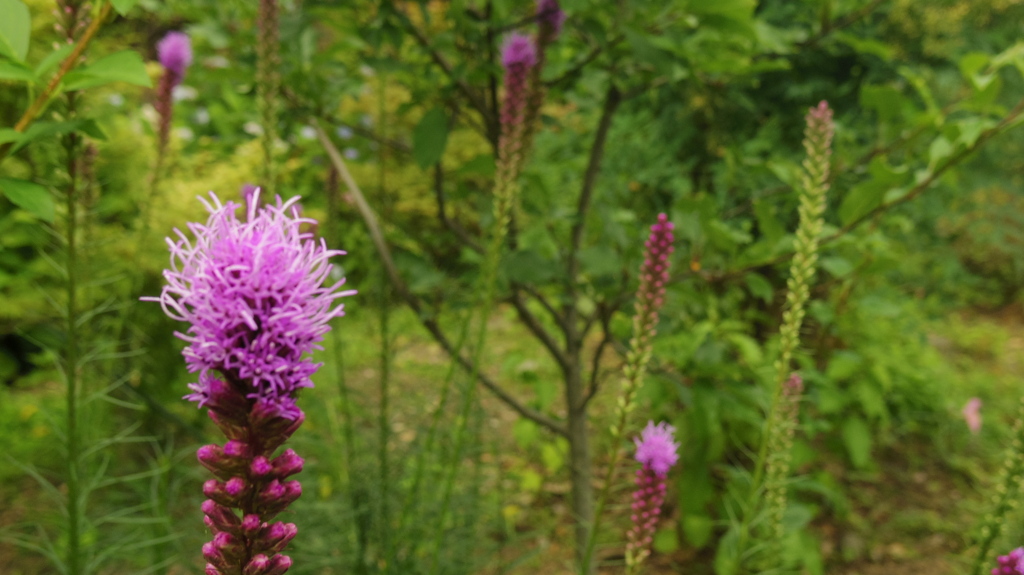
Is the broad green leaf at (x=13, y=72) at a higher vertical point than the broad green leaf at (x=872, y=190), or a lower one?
lower

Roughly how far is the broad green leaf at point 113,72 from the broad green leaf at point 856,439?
12.2 ft

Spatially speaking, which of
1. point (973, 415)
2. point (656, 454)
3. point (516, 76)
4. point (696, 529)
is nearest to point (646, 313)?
point (656, 454)

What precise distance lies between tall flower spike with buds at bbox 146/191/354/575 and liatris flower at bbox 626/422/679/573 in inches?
32.5

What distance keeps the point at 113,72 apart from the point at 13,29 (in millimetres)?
140

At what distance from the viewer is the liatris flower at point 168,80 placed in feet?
7.06

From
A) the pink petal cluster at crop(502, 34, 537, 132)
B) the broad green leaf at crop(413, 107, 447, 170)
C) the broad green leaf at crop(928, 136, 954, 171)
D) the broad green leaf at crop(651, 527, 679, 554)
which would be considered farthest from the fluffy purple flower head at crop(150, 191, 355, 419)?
the broad green leaf at crop(651, 527, 679, 554)

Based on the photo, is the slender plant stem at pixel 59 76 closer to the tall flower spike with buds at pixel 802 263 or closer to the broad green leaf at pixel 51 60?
the broad green leaf at pixel 51 60

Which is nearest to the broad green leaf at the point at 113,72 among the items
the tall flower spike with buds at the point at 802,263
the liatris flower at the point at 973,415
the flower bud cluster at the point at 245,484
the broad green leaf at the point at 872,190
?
A: the flower bud cluster at the point at 245,484

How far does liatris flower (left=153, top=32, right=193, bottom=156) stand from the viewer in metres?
2.15

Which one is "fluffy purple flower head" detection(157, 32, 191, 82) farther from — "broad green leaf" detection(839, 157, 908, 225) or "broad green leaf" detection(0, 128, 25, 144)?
"broad green leaf" detection(839, 157, 908, 225)

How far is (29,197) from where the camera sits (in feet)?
3.29

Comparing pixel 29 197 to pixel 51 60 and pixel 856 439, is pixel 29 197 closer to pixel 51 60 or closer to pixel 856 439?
pixel 51 60

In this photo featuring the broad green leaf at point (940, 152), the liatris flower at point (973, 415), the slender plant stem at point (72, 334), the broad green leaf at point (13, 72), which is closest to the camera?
the broad green leaf at point (13, 72)

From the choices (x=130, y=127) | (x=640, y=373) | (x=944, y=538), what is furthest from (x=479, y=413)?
(x=130, y=127)
